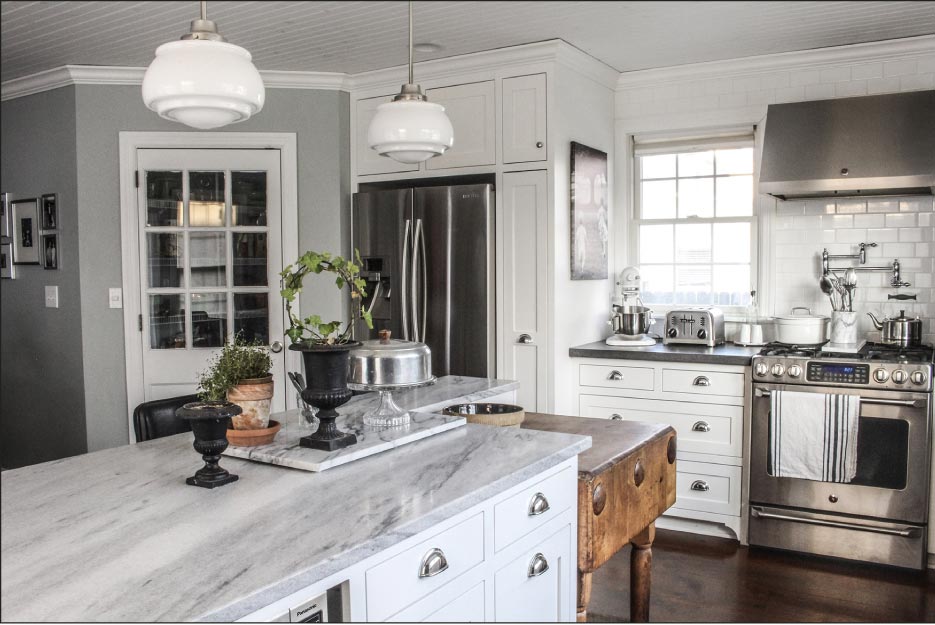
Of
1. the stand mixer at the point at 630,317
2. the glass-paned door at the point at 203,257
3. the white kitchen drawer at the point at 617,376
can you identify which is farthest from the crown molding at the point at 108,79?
the white kitchen drawer at the point at 617,376

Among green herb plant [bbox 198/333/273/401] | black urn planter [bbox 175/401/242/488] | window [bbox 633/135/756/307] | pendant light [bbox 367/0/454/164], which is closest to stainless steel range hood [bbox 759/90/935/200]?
window [bbox 633/135/756/307]

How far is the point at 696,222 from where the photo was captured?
4547 mm

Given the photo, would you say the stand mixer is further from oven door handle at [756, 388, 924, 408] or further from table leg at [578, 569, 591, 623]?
table leg at [578, 569, 591, 623]

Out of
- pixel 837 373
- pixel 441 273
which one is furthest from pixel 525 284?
pixel 837 373

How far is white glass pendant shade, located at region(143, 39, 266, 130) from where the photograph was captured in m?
1.53

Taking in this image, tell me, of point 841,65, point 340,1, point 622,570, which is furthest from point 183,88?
point 841,65

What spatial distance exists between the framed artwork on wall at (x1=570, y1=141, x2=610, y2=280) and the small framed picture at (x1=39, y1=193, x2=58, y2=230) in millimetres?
2969

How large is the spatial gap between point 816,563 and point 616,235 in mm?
2116

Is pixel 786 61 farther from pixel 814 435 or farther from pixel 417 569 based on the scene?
pixel 417 569

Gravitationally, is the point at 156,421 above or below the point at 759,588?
above

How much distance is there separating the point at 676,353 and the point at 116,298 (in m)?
3.11

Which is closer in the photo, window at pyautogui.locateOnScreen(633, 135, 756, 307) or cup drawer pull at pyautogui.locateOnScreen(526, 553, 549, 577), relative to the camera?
cup drawer pull at pyautogui.locateOnScreen(526, 553, 549, 577)

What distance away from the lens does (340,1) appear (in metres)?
0.37

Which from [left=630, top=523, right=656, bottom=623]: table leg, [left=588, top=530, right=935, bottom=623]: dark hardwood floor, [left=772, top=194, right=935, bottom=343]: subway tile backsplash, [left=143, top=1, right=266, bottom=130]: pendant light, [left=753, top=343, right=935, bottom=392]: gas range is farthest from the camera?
[left=772, top=194, right=935, bottom=343]: subway tile backsplash
